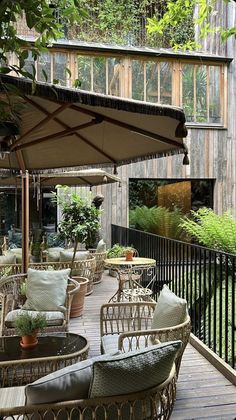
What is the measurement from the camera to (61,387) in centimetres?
184

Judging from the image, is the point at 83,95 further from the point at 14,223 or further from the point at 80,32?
Answer: the point at 80,32

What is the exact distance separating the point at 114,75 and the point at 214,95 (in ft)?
9.63

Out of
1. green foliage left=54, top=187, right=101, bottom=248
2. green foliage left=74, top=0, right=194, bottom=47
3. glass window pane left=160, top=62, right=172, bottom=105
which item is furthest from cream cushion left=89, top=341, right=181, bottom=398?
green foliage left=74, top=0, right=194, bottom=47

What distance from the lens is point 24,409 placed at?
1.78 meters

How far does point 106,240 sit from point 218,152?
4.01 m

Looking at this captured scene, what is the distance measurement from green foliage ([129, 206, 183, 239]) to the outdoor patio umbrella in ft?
19.0

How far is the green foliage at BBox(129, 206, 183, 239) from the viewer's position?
10.6 m

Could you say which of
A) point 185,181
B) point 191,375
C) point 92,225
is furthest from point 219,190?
point 191,375

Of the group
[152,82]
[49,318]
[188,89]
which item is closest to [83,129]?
[49,318]

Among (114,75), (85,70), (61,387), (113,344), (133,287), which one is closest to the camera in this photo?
(61,387)

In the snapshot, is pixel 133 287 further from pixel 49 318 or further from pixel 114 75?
pixel 114 75

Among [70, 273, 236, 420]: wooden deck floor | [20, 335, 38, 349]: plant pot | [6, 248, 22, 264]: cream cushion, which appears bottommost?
[70, 273, 236, 420]: wooden deck floor

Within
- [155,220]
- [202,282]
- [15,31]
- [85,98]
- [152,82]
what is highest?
[152,82]

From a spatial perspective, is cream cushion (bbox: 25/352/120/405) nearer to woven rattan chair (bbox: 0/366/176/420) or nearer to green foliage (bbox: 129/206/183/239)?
woven rattan chair (bbox: 0/366/176/420)
